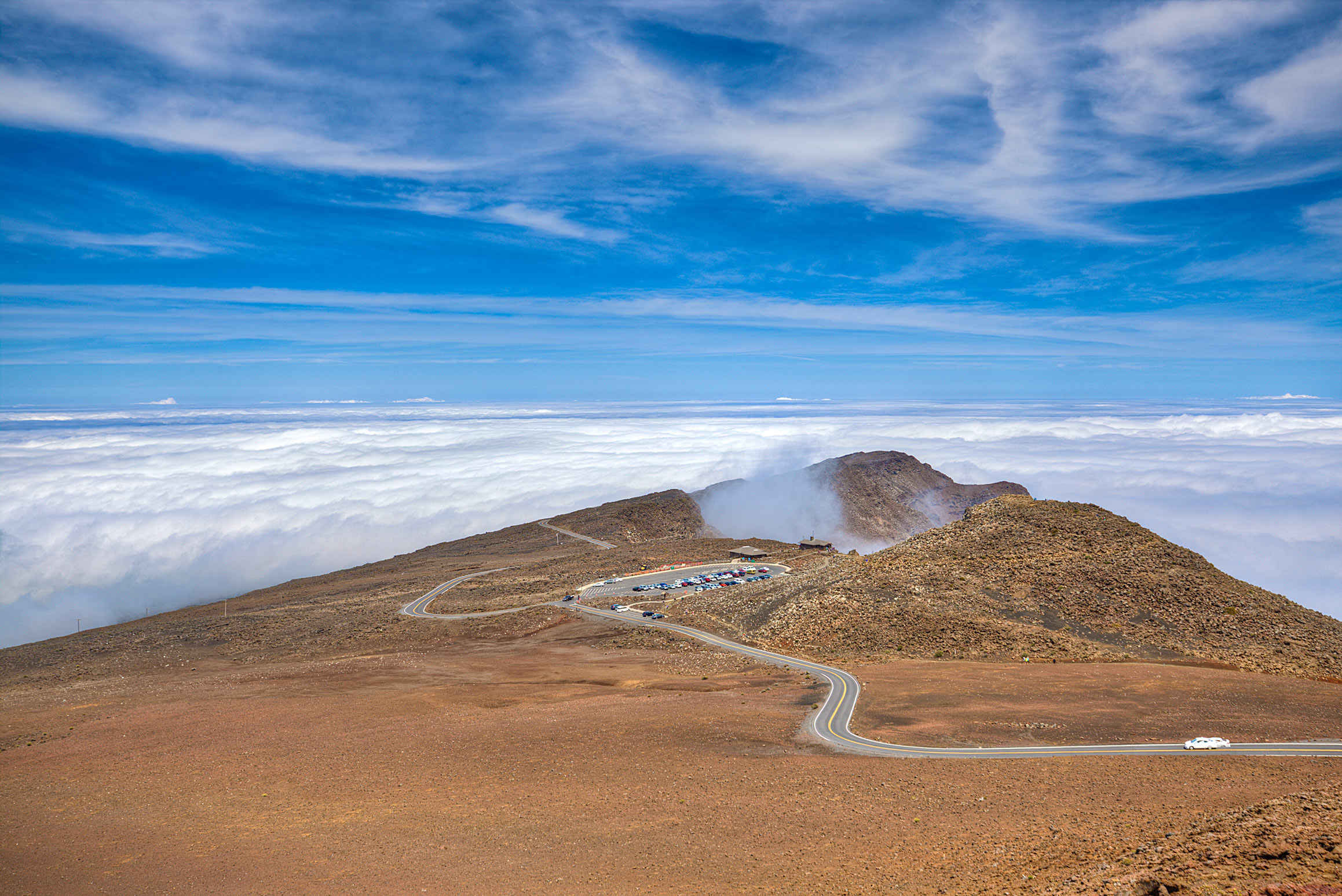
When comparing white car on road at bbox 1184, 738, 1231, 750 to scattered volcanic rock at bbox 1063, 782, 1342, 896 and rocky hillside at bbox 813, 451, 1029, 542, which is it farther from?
rocky hillside at bbox 813, 451, 1029, 542

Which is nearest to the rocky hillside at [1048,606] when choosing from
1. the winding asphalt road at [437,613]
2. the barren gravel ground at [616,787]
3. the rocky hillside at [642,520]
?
the barren gravel ground at [616,787]

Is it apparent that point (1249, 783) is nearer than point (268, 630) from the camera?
Yes

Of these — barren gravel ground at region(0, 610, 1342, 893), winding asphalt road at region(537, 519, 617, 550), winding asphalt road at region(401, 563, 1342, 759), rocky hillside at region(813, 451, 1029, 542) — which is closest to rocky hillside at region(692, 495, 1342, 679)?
barren gravel ground at region(0, 610, 1342, 893)

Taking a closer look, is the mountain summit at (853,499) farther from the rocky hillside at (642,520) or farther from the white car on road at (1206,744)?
the white car on road at (1206,744)

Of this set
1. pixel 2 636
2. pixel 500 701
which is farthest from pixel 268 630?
pixel 2 636

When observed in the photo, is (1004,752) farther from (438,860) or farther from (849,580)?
(849,580)

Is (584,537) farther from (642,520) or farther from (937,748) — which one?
(937,748)
